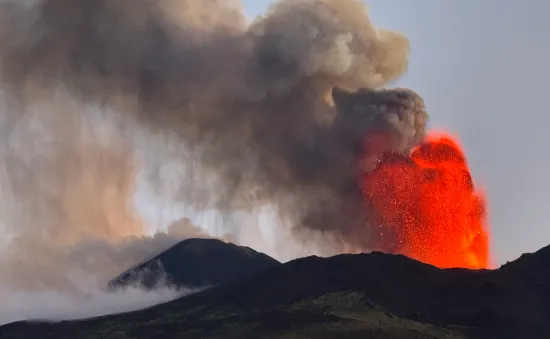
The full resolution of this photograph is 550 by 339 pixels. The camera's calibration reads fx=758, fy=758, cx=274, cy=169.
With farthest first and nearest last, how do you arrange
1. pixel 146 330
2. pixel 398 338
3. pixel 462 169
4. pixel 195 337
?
1. pixel 146 330
2. pixel 195 337
3. pixel 462 169
4. pixel 398 338

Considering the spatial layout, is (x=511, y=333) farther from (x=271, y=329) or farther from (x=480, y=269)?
(x=271, y=329)

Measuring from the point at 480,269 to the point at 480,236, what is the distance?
18.2 meters

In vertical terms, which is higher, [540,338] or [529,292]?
[529,292]

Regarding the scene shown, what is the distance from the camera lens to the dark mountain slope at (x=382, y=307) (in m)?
159

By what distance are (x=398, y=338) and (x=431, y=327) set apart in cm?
1345

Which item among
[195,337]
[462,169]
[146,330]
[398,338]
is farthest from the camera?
[146,330]

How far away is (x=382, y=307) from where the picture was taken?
17675 cm

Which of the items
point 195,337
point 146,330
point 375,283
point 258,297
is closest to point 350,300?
point 375,283

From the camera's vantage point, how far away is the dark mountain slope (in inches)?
6250

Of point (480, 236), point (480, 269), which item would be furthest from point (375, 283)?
point (480, 236)

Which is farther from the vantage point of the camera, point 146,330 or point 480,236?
point 146,330

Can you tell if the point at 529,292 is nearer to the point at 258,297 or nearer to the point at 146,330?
the point at 258,297

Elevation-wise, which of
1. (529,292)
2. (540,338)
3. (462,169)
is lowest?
(540,338)

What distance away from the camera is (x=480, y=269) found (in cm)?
17325
